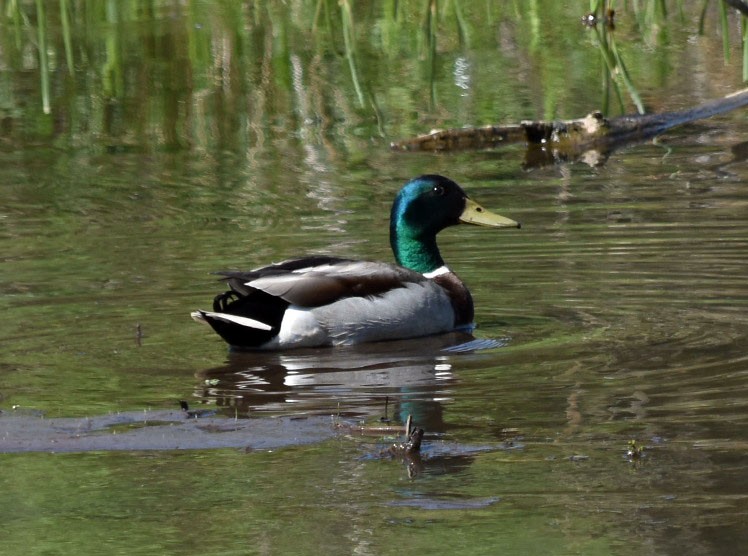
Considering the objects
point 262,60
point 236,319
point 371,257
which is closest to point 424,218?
point 371,257

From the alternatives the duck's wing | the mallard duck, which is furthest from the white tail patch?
the duck's wing

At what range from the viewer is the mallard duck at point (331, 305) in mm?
8812

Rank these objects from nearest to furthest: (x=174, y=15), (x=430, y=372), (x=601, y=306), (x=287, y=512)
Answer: (x=287, y=512) → (x=430, y=372) → (x=601, y=306) → (x=174, y=15)

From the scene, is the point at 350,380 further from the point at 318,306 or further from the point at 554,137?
the point at 554,137

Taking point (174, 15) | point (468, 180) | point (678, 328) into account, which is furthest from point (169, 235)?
point (174, 15)

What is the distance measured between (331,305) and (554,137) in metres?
6.09

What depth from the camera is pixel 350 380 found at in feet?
26.0

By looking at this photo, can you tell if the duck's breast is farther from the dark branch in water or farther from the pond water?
the dark branch in water

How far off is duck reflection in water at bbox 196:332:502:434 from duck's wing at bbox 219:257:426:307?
1.00ft

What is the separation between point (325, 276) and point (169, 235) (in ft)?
9.88

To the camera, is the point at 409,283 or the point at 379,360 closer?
the point at 379,360

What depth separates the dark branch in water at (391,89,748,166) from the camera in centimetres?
1438

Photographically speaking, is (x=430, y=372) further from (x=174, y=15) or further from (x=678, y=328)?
(x=174, y=15)

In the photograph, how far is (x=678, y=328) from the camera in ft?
28.2
